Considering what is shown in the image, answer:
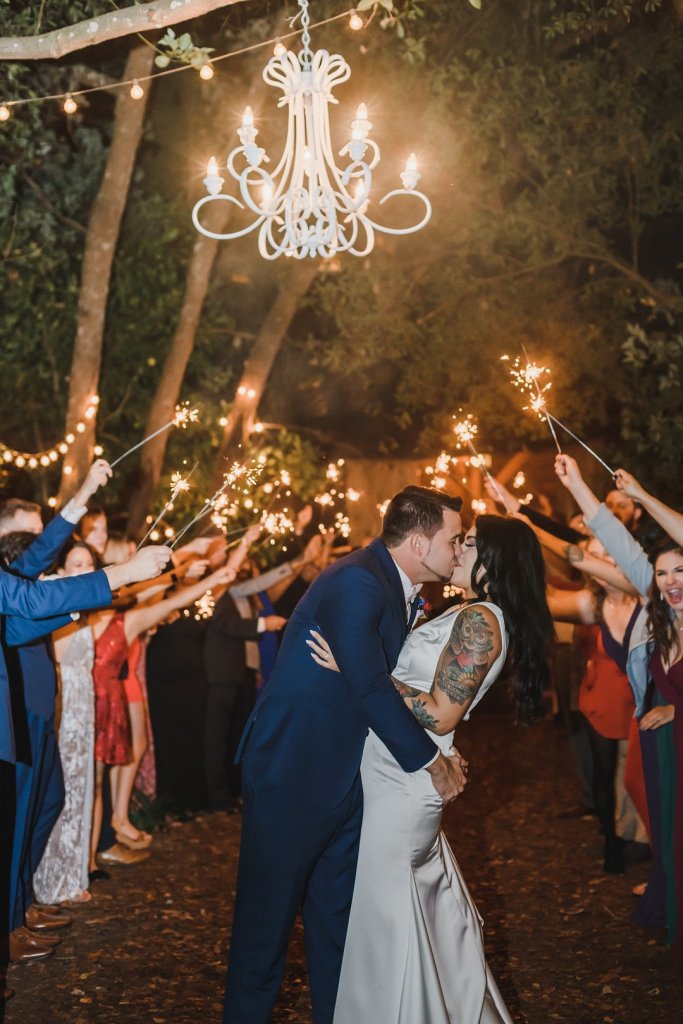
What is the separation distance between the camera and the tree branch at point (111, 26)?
457 centimetres

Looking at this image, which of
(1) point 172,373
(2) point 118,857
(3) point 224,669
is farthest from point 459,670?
(1) point 172,373

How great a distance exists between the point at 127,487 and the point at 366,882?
368 inches

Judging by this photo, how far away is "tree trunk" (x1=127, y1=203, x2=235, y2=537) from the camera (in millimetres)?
10305

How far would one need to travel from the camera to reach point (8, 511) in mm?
5566

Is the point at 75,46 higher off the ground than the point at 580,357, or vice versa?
the point at 580,357

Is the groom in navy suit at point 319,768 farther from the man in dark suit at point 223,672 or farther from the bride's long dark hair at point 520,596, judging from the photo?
the man in dark suit at point 223,672

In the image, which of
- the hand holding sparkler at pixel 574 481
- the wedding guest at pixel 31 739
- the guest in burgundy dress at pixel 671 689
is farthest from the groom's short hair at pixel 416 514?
the wedding guest at pixel 31 739

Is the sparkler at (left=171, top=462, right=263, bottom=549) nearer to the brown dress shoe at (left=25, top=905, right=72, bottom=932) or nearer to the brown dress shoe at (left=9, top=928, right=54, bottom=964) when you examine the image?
the brown dress shoe at (left=9, top=928, right=54, bottom=964)

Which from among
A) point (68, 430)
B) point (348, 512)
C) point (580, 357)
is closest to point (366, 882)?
point (68, 430)

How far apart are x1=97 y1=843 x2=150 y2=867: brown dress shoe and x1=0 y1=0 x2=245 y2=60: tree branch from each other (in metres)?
4.64

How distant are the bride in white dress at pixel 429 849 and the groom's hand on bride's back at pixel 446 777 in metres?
0.04

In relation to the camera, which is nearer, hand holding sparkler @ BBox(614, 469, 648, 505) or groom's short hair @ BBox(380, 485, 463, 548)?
groom's short hair @ BBox(380, 485, 463, 548)

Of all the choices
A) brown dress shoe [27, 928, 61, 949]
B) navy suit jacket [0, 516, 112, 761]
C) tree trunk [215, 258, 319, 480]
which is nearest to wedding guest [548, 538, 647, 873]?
brown dress shoe [27, 928, 61, 949]

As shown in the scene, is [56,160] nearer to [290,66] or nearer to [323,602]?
[290,66]
